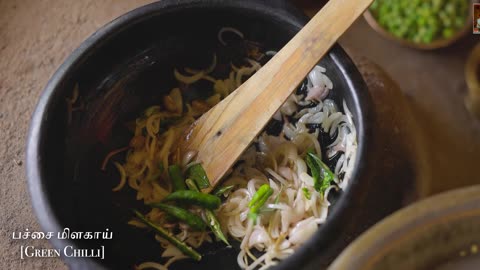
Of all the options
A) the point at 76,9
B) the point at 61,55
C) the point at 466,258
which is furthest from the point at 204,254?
the point at 76,9

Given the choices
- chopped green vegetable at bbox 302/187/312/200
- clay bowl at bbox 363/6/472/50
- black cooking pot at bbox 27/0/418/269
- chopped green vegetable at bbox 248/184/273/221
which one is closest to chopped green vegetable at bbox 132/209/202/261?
black cooking pot at bbox 27/0/418/269

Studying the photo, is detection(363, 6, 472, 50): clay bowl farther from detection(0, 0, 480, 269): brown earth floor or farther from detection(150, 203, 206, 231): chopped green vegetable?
detection(150, 203, 206, 231): chopped green vegetable

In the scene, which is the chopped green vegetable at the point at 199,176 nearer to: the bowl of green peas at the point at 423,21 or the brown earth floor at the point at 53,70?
the brown earth floor at the point at 53,70

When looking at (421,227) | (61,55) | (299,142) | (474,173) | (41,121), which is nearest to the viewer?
(421,227)

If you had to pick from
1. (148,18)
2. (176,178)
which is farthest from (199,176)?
(148,18)

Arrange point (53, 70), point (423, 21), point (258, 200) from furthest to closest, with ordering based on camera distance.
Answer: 1. point (423, 21)
2. point (53, 70)
3. point (258, 200)

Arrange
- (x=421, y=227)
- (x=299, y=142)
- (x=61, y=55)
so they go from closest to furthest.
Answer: (x=421, y=227), (x=299, y=142), (x=61, y=55)

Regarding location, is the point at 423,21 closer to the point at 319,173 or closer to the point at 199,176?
the point at 319,173

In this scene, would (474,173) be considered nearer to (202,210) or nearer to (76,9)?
(202,210)
